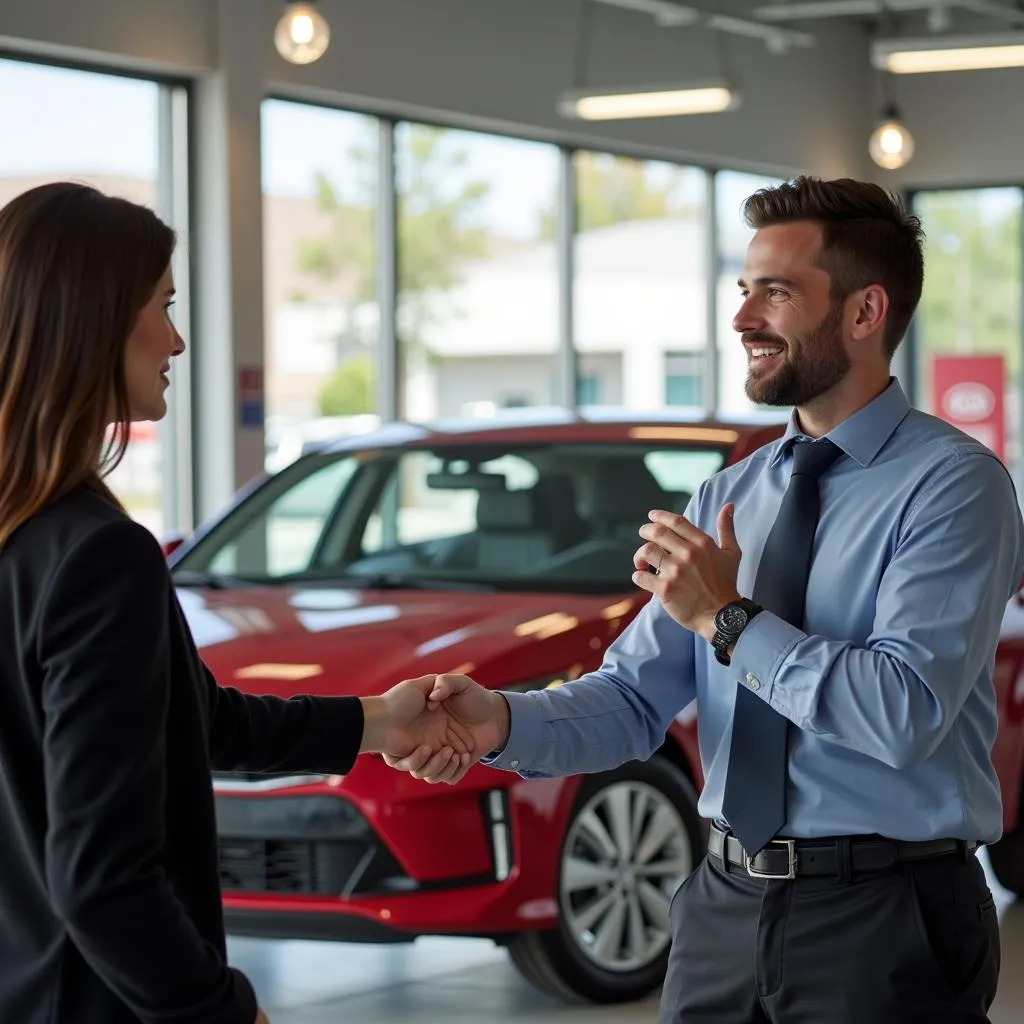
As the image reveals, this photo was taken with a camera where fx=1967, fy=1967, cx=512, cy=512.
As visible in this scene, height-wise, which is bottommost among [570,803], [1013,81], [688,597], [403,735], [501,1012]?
[501,1012]

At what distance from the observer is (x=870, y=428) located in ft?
8.04

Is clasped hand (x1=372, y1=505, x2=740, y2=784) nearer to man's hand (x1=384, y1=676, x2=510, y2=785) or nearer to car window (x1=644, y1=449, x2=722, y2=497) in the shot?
man's hand (x1=384, y1=676, x2=510, y2=785)

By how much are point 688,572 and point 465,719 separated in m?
0.45

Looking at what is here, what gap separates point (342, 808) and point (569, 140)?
8.94 meters

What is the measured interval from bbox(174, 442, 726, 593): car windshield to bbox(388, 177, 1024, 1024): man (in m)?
2.62

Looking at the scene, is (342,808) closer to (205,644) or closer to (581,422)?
(205,644)

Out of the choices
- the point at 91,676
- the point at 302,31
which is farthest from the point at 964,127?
the point at 91,676

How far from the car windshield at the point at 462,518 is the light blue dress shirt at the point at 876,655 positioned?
2.56m

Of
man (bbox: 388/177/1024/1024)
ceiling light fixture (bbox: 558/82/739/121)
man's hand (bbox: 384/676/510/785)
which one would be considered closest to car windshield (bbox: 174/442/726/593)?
man's hand (bbox: 384/676/510/785)

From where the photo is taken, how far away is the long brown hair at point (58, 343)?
1.75 m

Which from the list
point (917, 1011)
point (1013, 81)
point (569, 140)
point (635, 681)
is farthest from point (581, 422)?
point (1013, 81)

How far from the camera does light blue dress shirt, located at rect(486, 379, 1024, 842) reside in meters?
2.20

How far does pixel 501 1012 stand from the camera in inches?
188

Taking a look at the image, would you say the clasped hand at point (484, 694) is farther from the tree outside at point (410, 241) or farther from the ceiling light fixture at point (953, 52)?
the tree outside at point (410, 241)
